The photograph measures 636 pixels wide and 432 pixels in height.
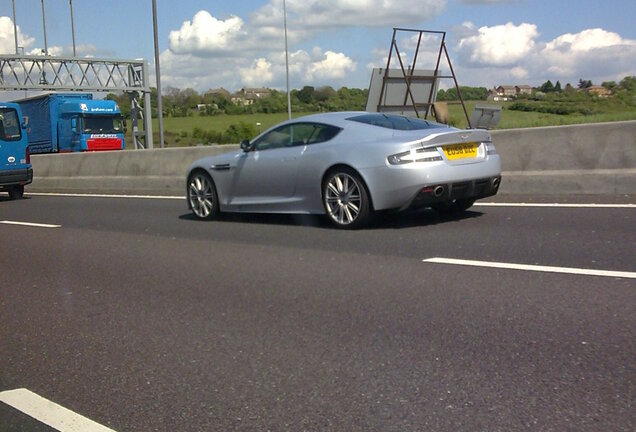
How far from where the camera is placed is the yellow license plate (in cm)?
884

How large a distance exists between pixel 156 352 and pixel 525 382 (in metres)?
2.25

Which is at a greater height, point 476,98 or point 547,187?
point 476,98

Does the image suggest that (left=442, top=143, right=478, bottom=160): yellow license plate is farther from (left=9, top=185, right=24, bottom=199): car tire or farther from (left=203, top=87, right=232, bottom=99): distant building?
(left=203, top=87, right=232, bottom=99): distant building

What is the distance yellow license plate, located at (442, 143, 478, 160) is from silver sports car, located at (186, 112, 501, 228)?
0.01 meters

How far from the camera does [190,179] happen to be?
1134 cm

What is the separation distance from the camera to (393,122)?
31.2 feet

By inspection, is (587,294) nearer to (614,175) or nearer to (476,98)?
(614,175)

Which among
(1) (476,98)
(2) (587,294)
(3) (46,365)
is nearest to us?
(3) (46,365)

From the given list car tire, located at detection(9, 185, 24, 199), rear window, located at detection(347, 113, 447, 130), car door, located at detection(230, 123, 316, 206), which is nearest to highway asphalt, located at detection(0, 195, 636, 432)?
car door, located at detection(230, 123, 316, 206)

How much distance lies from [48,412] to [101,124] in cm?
3690

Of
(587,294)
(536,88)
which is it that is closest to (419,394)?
(587,294)

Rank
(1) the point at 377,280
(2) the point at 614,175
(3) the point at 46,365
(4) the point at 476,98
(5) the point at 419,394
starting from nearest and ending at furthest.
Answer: (5) the point at 419,394 < (3) the point at 46,365 < (1) the point at 377,280 < (2) the point at 614,175 < (4) the point at 476,98

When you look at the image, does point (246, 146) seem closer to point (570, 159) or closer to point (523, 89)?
point (570, 159)

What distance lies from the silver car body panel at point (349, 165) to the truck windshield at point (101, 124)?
A: 97.2ft
